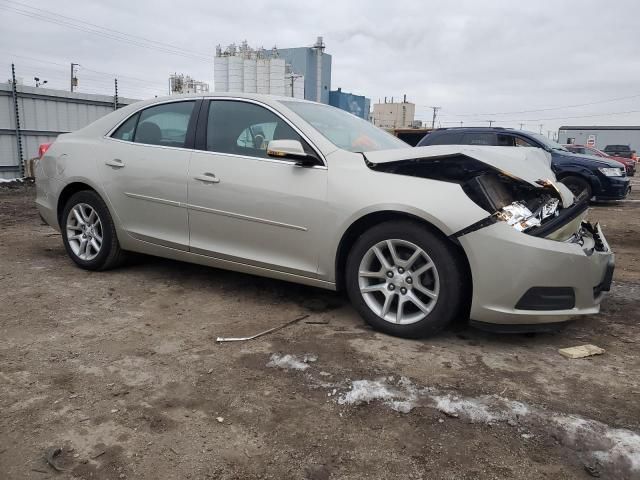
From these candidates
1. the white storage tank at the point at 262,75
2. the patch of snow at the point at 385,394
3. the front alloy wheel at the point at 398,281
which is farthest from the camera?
the white storage tank at the point at 262,75

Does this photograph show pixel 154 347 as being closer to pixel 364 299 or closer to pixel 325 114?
pixel 364 299

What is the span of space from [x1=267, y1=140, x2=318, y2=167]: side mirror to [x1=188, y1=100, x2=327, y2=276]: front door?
58 mm

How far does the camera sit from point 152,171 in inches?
164

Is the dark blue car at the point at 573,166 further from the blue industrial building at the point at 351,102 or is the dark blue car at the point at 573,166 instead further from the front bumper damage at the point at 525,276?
the blue industrial building at the point at 351,102

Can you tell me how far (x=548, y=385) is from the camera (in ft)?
8.93

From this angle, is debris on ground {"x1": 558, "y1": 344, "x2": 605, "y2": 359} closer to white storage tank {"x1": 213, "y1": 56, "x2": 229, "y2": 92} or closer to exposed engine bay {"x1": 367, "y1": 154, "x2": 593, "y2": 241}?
exposed engine bay {"x1": 367, "y1": 154, "x2": 593, "y2": 241}

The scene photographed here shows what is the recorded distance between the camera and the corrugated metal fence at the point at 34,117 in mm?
11953

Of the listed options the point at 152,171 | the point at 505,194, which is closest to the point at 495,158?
the point at 505,194

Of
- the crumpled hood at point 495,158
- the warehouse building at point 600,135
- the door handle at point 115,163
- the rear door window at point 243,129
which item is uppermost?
the warehouse building at point 600,135

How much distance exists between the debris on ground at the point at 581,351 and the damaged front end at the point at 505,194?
0.67 m

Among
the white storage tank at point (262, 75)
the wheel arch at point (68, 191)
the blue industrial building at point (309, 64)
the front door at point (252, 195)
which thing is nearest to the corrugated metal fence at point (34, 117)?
the wheel arch at point (68, 191)

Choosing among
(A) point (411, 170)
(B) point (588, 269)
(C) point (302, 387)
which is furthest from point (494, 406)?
(A) point (411, 170)

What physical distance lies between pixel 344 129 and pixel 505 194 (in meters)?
1.36

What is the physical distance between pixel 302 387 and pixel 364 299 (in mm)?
888
